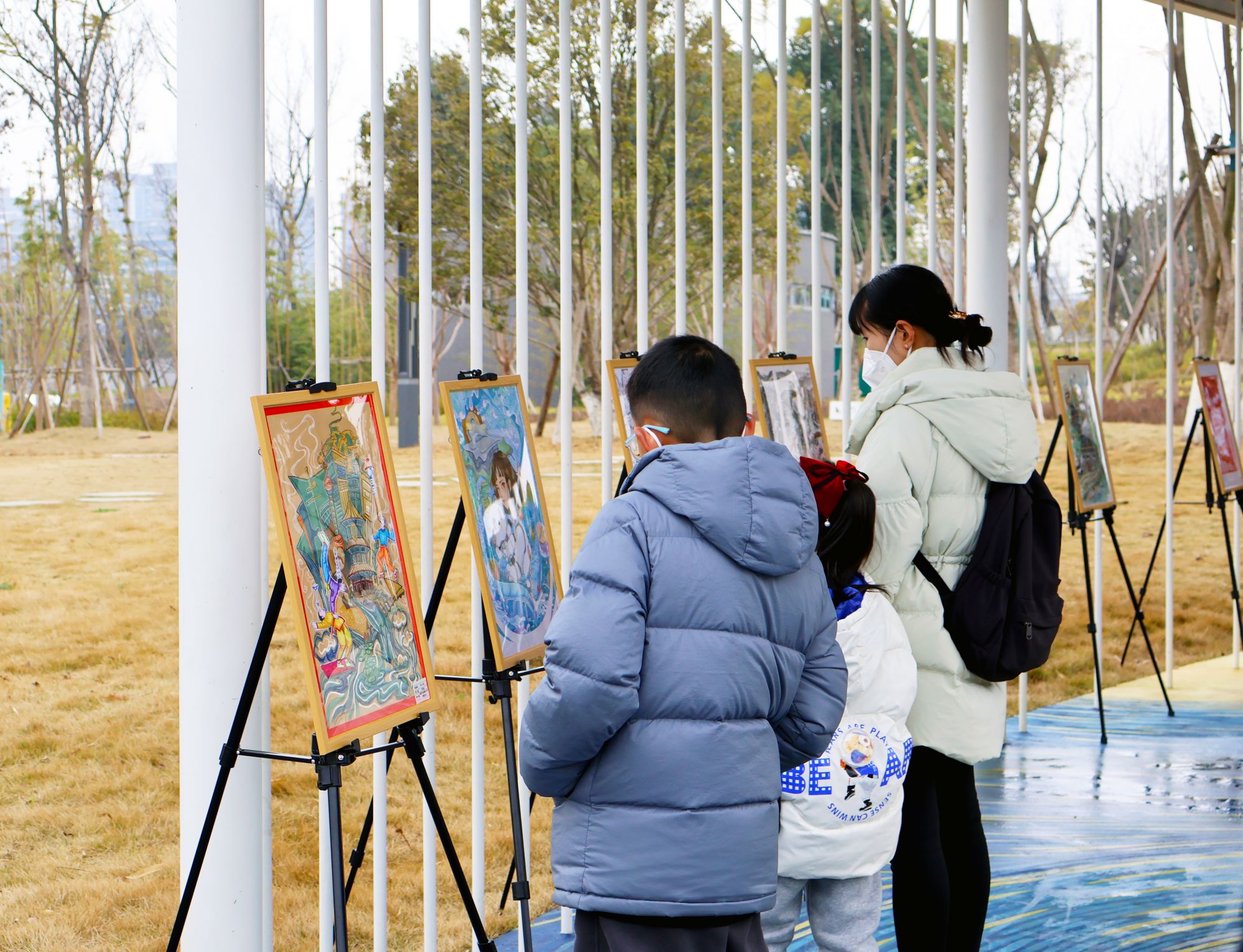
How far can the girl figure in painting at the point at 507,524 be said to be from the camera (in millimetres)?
2166

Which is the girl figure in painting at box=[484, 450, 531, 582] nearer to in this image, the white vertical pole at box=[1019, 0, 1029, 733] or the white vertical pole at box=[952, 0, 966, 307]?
the white vertical pole at box=[952, 0, 966, 307]

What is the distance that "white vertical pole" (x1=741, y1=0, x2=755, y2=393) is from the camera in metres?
2.78

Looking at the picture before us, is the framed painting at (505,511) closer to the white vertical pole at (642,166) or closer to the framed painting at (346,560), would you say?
the framed painting at (346,560)

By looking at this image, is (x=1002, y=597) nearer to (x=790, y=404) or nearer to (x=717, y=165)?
(x=790, y=404)

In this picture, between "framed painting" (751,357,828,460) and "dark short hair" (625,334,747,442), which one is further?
"framed painting" (751,357,828,460)

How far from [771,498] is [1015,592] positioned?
905 millimetres

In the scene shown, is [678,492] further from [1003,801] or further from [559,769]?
[1003,801]

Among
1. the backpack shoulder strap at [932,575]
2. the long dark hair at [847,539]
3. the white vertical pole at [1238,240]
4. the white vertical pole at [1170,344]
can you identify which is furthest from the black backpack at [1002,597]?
the white vertical pole at [1238,240]

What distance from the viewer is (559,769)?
1454 mm

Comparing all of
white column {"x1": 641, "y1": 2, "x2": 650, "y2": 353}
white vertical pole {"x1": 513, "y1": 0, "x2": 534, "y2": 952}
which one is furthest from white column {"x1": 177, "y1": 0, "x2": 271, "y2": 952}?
white column {"x1": 641, "y1": 2, "x2": 650, "y2": 353}

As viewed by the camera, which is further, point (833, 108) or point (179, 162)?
point (833, 108)

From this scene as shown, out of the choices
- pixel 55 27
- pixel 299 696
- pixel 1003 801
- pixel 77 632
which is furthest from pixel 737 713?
pixel 55 27

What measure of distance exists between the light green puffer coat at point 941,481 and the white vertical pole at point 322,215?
3.19 feet

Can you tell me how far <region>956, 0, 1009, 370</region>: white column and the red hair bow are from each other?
178 cm
